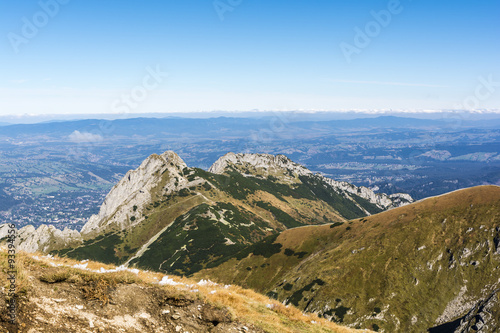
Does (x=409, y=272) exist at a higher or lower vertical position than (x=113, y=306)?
lower

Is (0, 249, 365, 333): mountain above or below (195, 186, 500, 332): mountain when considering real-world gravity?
above

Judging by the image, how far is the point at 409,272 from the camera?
270 feet

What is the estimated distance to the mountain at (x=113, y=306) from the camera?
13039 mm

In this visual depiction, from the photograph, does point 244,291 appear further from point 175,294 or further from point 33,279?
point 33,279

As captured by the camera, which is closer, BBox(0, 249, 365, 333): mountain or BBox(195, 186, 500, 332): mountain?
BBox(0, 249, 365, 333): mountain

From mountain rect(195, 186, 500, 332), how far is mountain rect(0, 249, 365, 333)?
2565 inches

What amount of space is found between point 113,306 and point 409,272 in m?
89.0

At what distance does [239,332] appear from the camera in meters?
16.5

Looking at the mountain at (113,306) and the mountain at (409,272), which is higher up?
the mountain at (113,306)

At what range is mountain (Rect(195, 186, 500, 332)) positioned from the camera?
70.6 metres

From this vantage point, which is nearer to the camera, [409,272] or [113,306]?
[113,306]

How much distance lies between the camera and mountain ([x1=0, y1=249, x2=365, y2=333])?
13.0m

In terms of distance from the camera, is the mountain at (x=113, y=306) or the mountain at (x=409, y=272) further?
the mountain at (x=409, y=272)

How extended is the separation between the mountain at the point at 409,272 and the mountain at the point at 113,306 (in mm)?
65148
